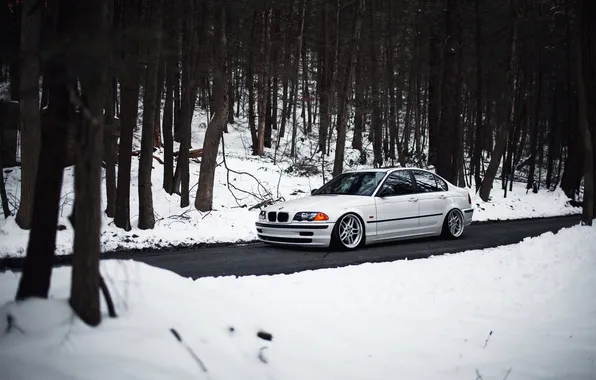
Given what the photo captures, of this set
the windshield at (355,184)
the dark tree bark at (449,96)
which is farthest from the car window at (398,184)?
the dark tree bark at (449,96)

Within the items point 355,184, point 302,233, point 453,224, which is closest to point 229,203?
point 355,184

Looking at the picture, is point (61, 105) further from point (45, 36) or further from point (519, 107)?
point (519, 107)

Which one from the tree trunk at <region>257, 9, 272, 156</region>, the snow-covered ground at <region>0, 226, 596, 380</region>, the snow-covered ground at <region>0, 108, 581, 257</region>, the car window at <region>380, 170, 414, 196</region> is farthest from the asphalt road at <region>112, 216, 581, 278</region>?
the tree trunk at <region>257, 9, 272, 156</region>

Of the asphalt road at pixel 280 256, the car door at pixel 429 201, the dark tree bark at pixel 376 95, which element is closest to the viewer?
the asphalt road at pixel 280 256

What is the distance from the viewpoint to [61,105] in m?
3.21

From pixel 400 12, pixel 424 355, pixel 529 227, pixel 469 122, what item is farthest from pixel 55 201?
pixel 469 122

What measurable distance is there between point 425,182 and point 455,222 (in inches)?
47.6

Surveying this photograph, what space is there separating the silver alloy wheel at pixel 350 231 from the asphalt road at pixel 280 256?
0.84ft

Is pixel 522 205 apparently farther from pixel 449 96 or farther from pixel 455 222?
pixel 455 222

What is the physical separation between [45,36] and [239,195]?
1401 cm

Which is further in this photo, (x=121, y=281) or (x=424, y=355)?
(x=424, y=355)

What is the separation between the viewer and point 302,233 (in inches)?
361

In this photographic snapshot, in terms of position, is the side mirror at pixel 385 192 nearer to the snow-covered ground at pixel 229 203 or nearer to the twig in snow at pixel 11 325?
the snow-covered ground at pixel 229 203

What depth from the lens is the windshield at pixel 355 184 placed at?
33.2 ft
